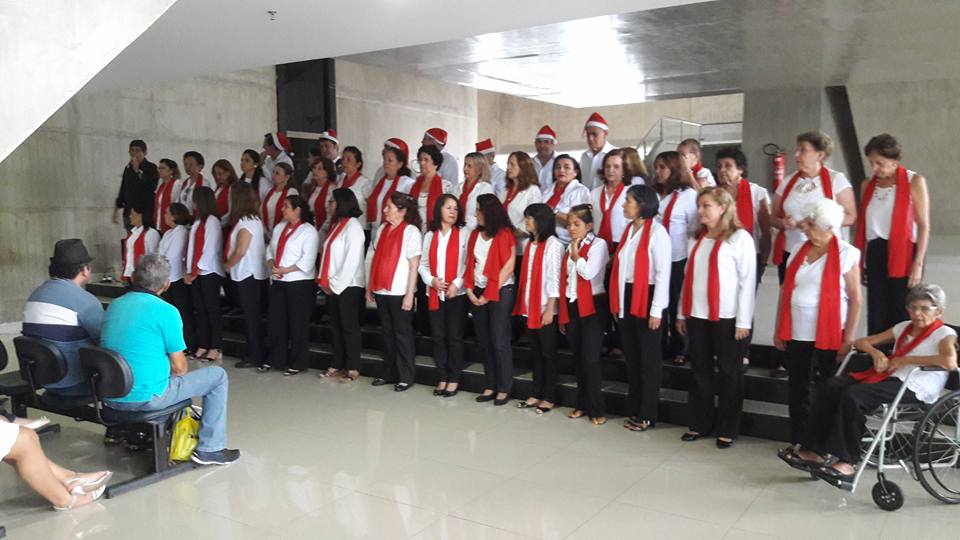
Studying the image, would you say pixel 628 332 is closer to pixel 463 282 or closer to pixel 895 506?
pixel 463 282

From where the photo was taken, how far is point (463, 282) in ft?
19.4

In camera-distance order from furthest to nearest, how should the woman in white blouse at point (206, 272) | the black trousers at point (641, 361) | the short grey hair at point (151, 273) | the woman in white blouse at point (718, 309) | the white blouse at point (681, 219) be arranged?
the woman in white blouse at point (206, 272)
the white blouse at point (681, 219)
the black trousers at point (641, 361)
the woman in white blouse at point (718, 309)
the short grey hair at point (151, 273)

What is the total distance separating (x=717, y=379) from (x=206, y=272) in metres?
4.89

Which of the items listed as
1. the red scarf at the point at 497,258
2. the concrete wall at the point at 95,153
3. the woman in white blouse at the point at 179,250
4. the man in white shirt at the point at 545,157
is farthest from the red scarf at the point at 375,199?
the concrete wall at the point at 95,153

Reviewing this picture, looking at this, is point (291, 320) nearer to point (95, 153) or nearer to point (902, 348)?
point (902, 348)

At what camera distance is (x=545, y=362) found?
5684mm

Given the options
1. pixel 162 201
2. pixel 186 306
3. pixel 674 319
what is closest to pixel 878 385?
pixel 674 319

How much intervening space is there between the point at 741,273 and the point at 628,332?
3.04 ft

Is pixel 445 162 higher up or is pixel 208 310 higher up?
pixel 445 162

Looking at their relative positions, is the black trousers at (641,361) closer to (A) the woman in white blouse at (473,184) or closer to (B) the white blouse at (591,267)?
(B) the white blouse at (591,267)

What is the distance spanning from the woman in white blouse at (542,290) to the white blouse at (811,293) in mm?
1649

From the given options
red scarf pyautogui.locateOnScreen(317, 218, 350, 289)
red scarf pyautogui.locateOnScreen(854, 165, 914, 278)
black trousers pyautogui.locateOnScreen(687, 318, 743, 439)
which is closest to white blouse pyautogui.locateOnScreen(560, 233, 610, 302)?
black trousers pyautogui.locateOnScreen(687, 318, 743, 439)

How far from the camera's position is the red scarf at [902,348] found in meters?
3.83

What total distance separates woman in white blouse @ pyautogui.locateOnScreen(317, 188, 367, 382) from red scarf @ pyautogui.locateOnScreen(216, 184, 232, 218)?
2.10m
